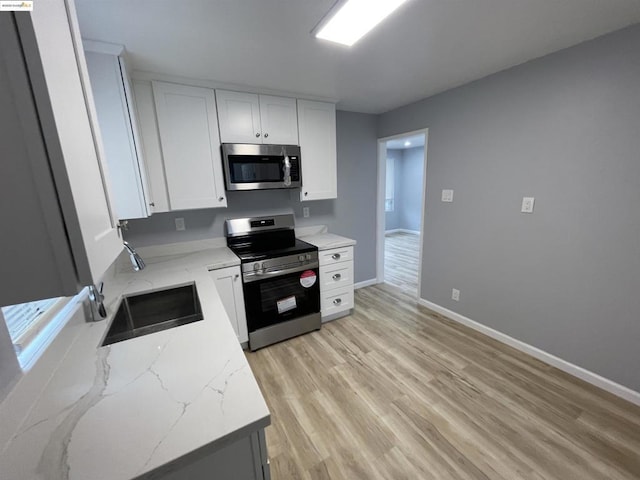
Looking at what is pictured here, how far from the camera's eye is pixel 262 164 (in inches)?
95.5

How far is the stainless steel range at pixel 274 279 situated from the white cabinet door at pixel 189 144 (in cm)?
48

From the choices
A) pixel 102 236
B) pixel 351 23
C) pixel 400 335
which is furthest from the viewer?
pixel 400 335

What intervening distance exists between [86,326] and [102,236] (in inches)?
33.7

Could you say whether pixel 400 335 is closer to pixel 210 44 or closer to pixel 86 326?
pixel 86 326

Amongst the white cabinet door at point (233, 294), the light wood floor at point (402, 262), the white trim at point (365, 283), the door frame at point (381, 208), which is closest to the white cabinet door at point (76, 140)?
the white cabinet door at point (233, 294)

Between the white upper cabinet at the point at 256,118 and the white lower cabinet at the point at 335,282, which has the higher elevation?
the white upper cabinet at the point at 256,118

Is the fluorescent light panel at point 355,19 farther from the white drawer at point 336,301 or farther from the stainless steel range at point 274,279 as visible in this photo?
the white drawer at point 336,301

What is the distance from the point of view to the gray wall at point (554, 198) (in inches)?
65.6

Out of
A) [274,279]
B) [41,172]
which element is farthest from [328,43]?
[274,279]

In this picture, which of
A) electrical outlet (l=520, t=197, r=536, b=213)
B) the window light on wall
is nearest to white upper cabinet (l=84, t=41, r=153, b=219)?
the window light on wall

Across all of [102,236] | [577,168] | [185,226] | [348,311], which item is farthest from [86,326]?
[577,168]

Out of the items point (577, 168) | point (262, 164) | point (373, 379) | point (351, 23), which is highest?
point (351, 23)

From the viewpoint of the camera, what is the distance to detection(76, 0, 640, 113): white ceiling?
1304mm

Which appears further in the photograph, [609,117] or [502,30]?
[609,117]
